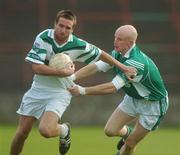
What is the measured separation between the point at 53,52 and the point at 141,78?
3.83 ft

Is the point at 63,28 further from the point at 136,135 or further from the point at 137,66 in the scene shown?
the point at 136,135

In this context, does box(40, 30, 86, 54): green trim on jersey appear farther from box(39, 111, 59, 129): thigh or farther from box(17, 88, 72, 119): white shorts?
box(39, 111, 59, 129): thigh

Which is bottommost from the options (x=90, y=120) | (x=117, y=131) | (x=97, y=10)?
(x=90, y=120)

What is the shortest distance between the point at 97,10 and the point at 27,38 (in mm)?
1924

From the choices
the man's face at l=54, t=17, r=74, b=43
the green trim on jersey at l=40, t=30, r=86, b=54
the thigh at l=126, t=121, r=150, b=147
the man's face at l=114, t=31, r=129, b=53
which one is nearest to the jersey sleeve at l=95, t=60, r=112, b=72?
the green trim on jersey at l=40, t=30, r=86, b=54

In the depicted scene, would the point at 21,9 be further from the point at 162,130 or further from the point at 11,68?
the point at 162,130

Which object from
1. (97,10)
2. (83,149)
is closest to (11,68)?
(97,10)

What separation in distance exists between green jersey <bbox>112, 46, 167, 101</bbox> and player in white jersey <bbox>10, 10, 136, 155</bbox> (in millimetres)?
138

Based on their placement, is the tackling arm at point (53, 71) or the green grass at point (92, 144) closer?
the tackling arm at point (53, 71)

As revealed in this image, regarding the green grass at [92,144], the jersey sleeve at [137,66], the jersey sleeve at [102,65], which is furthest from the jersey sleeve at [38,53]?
the green grass at [92,144]

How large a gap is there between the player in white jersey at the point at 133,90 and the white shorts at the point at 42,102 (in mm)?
333

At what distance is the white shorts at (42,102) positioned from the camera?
11992 mm

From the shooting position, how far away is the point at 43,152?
47.0 ft

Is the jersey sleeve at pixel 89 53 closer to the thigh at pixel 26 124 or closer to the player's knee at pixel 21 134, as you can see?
the thigh at pixel 26 124
